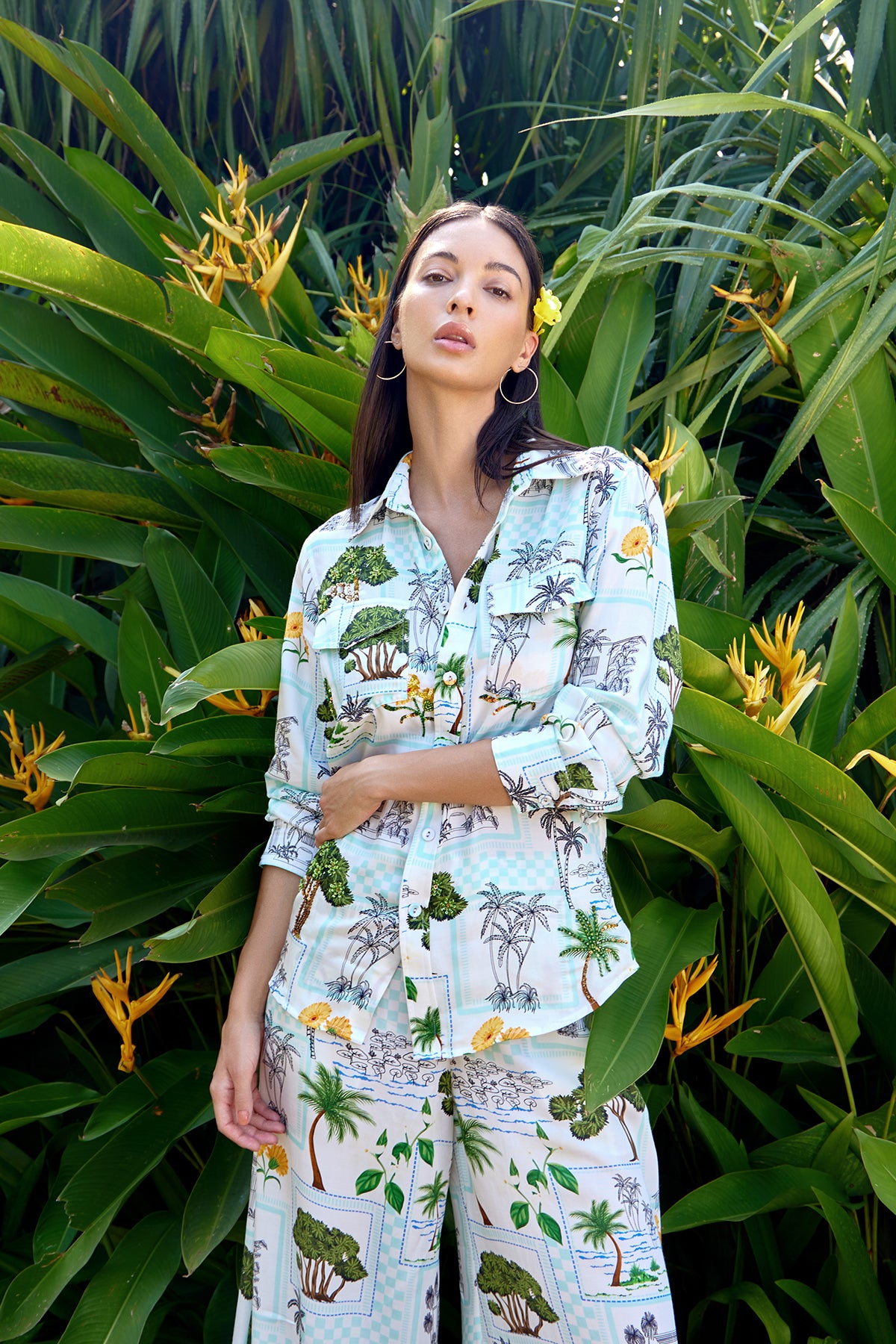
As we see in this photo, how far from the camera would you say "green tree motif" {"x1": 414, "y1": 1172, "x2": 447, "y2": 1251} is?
3.03ft

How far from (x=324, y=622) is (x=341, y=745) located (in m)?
0.11

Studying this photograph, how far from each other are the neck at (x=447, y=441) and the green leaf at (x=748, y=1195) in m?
0.70

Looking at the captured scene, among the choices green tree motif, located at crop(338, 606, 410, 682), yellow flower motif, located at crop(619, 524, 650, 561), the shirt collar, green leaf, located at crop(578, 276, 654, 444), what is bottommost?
green tree motif, located at crop(338, 606, 410, 682)

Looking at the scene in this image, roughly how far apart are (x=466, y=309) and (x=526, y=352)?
4.1 inches

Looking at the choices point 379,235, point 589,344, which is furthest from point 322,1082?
point 379,235

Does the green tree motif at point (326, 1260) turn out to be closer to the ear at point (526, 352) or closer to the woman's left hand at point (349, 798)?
the woman's left hand at point (349, 798)

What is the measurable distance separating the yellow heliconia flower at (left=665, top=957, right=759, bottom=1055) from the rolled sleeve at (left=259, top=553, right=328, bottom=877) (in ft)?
1.27

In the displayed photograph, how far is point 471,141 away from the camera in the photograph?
8.20 feet

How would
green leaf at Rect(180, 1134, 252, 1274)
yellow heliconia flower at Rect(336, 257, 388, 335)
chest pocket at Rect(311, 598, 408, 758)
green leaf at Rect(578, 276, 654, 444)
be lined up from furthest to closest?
1. yellow heliconia flower at Rect(336, 257, 388, 335)
2. green leaf at Rect(578, 276, 654, 444)
3. green leaf at Rect(180, 1134, 252, 1274)
4. chest pocket at Rect(311, 598, 408, 758)

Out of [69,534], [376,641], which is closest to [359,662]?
[376,641]

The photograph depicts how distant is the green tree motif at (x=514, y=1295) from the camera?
90 cm

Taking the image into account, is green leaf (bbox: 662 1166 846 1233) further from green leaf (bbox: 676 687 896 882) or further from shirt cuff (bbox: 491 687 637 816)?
shirt cuff (bbox: 491 687 637 816)

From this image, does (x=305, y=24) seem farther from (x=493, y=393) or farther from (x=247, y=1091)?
(x=247, y=1091)

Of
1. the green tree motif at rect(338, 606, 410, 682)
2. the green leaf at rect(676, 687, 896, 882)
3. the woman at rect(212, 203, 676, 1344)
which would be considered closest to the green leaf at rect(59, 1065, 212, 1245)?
the woman at rect(212, 203, 676, 1344)
